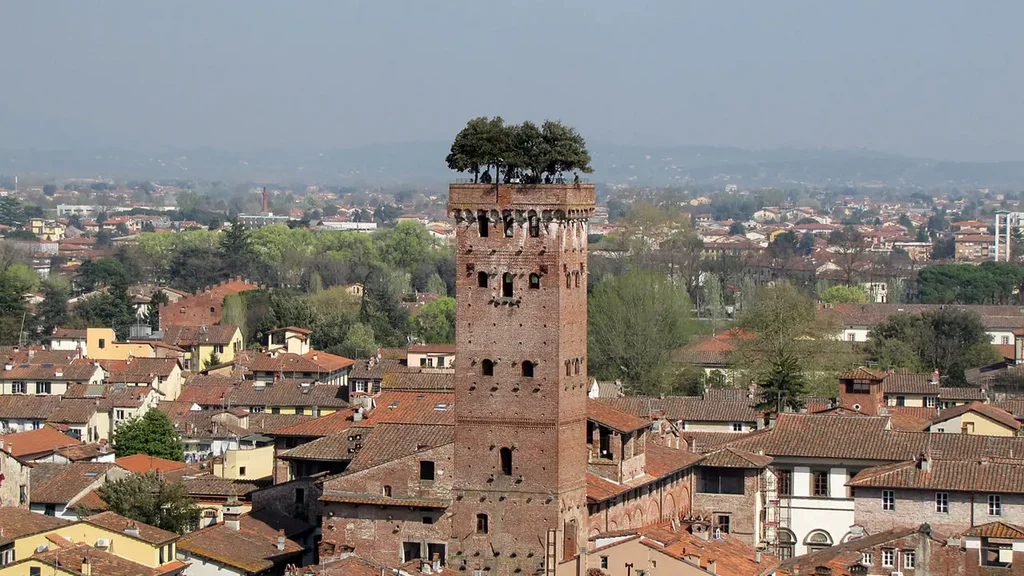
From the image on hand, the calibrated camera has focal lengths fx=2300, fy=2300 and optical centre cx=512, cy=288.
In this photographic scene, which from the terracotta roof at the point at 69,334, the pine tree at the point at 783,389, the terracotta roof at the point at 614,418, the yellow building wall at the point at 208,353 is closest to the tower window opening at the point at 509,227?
the terracotta roof at the point at 614,418

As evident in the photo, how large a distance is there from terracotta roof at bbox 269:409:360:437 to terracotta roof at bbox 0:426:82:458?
319 inches

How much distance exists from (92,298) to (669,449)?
53478 mm

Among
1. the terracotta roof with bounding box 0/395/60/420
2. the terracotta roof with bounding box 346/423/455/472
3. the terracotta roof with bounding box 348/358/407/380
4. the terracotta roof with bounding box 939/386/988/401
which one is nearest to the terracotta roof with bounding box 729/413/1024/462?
the terracotta roof with bounding box 346/423/455/472

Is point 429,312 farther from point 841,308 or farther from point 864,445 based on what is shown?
point 864,445

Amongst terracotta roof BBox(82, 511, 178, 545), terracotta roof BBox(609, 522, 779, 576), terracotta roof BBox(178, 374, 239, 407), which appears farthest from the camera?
terracotta roof BBox(178, 374, 239, 407)

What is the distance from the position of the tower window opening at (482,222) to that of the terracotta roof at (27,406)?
26870mm

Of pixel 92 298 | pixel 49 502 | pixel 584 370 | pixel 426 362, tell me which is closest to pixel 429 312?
pixel 92 298

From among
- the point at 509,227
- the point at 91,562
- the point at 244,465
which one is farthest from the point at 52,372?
the point at 91,562

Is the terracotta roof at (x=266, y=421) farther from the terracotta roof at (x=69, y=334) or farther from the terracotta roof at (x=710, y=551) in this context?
the terracotta roof at (x=69, y=334)

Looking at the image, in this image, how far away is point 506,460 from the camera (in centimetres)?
3675

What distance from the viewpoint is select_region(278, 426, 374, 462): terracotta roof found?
133 ft

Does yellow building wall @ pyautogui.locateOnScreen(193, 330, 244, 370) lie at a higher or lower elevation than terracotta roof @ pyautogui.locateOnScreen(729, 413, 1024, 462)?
lower

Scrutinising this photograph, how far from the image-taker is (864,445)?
43.7 metres

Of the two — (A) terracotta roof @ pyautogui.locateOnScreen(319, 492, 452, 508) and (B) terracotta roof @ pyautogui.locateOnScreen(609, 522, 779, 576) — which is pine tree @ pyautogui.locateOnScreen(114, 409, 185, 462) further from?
(B) terracotta roof @ pyautogui.locateOnScreen(609, 522, 779, 576)
